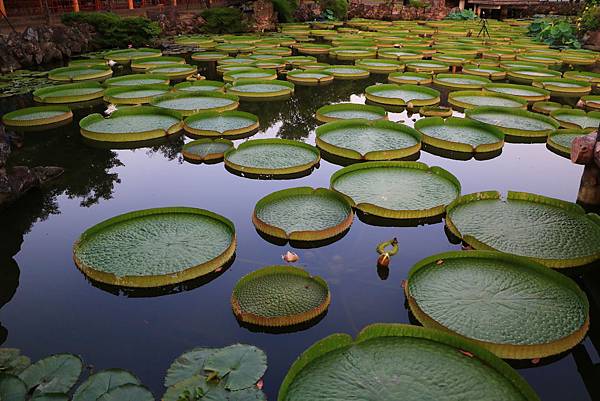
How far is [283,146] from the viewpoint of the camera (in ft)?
18.6

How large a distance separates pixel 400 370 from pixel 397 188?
2395mm

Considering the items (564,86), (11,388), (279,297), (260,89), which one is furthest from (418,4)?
(11,388)

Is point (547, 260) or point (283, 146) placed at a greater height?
point (283, 146)

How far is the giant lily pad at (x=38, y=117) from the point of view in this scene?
6.59 meters

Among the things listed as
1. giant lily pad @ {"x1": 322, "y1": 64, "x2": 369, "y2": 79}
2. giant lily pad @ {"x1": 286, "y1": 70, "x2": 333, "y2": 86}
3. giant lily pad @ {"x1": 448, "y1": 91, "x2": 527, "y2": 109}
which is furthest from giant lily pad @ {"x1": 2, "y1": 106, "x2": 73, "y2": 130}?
giant lily pad @ {"x1": 448, "y1": 91, "x2": 527, "y2": 109}

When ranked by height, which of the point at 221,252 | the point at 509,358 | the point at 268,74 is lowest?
the point at 509,358

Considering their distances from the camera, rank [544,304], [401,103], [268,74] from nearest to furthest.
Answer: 1. [544,304]
2. [401,103]
3. [268,74]

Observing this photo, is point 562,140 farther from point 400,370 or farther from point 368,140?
point 400,370

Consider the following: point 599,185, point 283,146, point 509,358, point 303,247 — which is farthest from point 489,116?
point 509,358

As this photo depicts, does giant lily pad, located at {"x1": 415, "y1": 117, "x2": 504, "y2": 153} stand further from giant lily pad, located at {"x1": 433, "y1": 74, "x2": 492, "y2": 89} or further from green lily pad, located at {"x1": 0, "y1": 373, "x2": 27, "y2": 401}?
green lily pad, located at {"x1": 0, "y1": 373, "x2": 27, "y2": 401}

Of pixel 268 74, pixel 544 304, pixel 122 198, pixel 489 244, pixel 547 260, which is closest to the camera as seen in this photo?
pixel 544 304

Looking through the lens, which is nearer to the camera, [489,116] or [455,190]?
[455,190]

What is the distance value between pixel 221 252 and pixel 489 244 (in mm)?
2132

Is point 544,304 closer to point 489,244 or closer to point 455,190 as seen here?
point 489,244
